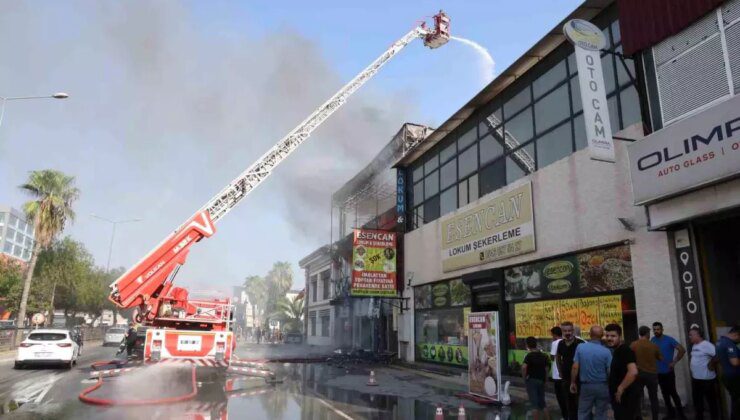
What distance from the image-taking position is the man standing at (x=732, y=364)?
630 cm

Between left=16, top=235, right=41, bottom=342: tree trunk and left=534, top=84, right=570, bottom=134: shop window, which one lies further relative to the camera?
left=16, top=235, right=41, bottom=342: tree trunk

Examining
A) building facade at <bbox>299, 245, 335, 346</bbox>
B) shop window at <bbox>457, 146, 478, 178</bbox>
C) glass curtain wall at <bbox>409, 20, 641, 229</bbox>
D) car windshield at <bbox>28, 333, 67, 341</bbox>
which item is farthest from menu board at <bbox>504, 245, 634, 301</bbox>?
building facade at <bbox>299, 245, 335, 346</bbox>

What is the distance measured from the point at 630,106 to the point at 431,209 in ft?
30.9

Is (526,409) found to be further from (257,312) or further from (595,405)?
(257,312)

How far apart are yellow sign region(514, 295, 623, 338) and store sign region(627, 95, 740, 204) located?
9.00 feet

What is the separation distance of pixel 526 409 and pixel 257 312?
85.7m

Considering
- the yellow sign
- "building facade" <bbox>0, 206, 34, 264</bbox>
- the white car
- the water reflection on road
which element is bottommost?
the water reflection on road

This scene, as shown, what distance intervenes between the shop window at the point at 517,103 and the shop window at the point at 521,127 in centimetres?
22

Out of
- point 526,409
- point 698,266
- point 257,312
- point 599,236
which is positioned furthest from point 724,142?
point 257,312

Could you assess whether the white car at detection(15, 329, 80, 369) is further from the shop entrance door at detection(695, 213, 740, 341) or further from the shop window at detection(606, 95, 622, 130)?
the shop entrance door at detection(695, 213, 740, 341)

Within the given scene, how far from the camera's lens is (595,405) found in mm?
5863

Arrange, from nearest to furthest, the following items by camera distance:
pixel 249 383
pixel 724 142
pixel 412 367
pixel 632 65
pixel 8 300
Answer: pixel 724 142 < pixel 632 65 < pixel 249 383 < pixel 412 367 < pixel 8 300

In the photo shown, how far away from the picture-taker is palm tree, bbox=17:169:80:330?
27.6m

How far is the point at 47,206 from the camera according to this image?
27.8 meters
